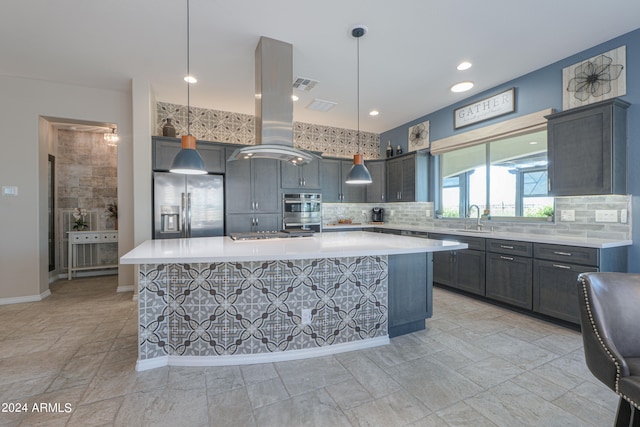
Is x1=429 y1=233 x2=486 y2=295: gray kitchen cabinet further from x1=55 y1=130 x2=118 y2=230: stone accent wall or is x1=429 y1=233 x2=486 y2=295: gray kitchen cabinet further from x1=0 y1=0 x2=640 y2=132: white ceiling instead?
x1=55 y1=130 x2=118 y2=230: stone accent wall

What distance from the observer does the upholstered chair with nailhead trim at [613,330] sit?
48.8 inches

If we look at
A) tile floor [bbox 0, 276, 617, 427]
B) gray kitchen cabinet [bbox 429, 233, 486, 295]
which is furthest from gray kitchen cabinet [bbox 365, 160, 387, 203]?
tile floor [bbox 0, 276, 617, 427]

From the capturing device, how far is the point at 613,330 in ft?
4.44

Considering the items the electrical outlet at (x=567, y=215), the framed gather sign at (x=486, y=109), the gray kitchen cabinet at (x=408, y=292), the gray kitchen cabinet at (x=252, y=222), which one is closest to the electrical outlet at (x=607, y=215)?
the electrical outlet at (x=567, y=215)

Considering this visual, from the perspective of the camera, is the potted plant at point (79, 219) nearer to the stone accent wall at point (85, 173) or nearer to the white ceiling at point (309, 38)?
the stone accent wall at point (85, 173)

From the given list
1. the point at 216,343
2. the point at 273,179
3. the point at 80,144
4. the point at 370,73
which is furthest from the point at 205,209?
the point at 80,144

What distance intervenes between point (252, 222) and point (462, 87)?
140 inches

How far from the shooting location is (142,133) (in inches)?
150

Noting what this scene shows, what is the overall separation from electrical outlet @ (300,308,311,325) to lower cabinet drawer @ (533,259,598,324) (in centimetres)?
252

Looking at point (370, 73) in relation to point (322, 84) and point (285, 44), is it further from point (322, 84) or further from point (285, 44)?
point (285, 44)

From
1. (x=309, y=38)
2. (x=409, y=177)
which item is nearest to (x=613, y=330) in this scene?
(x=309, y=38)

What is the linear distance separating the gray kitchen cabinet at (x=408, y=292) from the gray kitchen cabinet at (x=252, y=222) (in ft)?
7.76

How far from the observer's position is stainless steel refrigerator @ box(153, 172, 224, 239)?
12.6 feet

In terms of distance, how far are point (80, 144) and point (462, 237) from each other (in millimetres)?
6946
